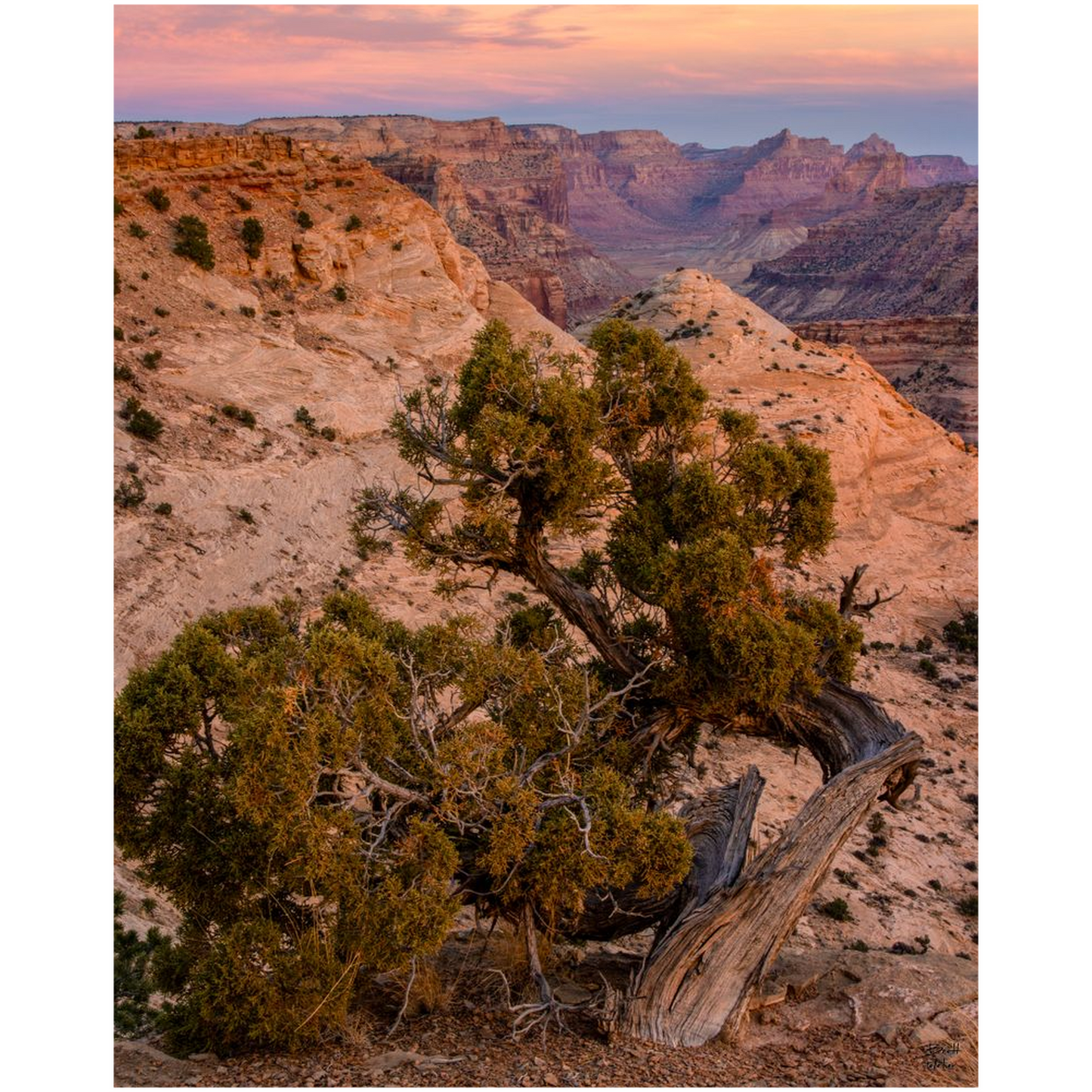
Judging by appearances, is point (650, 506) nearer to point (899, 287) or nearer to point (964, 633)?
point (964, 633)

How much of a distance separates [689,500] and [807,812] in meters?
4.19

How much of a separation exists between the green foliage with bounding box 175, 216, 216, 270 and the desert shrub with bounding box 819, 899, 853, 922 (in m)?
24.7

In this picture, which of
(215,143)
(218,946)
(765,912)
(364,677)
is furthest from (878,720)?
(215,143)

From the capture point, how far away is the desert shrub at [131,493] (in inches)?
864

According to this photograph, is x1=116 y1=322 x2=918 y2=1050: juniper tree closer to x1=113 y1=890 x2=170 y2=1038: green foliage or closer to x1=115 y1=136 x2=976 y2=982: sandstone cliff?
x1=113 y1=890 x2=170 y2=1038: green foliage

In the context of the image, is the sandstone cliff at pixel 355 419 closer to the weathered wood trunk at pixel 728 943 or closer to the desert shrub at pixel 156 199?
the desert shrub at pixel 156 199

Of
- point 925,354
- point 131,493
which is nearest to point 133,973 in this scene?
point 131,493

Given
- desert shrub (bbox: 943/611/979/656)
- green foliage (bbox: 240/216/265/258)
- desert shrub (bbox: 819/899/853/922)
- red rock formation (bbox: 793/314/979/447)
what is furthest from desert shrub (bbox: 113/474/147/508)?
red rock formation (bbox: 793/314/979/447)

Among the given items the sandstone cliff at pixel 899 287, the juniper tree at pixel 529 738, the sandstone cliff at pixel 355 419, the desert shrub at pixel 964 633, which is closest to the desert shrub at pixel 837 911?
the sandstone cliff at pixel 355 419

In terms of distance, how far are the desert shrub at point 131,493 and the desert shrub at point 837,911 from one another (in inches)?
614

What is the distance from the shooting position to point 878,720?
13.1m

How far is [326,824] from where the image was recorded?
9.39m

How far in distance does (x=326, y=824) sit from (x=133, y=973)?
493 cm

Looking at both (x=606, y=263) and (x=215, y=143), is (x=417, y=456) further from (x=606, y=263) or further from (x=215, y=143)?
(x=606, y=263)
